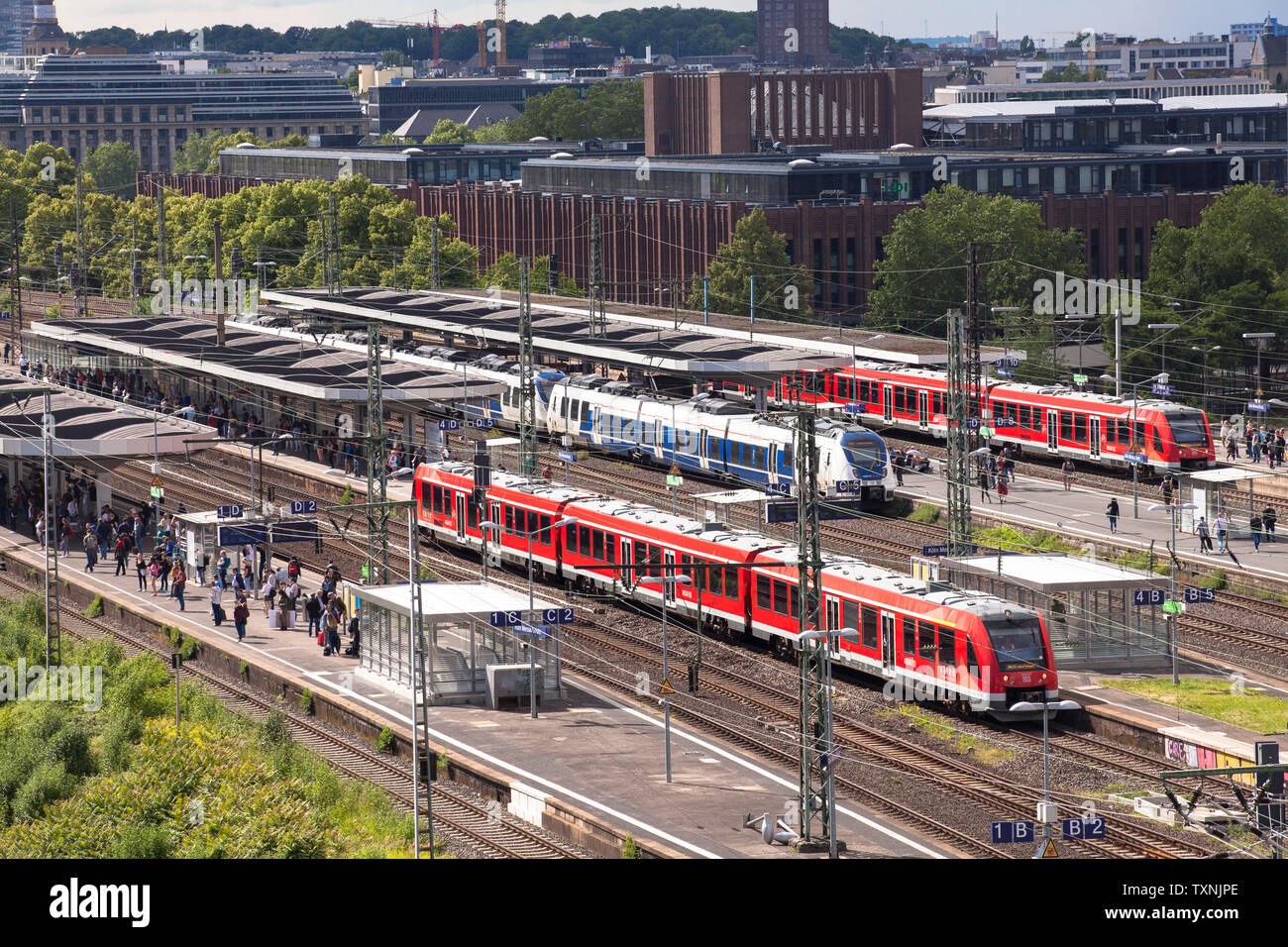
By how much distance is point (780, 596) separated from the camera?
129 ft

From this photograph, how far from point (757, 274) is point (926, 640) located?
63758mm

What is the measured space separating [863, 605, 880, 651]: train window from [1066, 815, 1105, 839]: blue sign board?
12428 mm

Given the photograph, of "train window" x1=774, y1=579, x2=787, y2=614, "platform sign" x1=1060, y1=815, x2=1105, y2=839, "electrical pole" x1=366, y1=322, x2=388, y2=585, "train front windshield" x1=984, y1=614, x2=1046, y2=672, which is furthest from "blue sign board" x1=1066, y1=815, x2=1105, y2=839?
"electrical pole" x1=366, y1=322, x2=388, y2=585

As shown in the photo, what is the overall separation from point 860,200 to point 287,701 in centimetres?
7447

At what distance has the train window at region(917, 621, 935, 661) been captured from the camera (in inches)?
1389

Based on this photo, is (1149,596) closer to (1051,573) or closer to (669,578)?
(1051,573)

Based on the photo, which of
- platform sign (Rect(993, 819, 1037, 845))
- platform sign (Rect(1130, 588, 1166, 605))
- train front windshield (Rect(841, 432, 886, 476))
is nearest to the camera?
platform sign (Rect(993, 819, 1037, 845))

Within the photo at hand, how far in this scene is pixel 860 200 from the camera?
106562 millimetres

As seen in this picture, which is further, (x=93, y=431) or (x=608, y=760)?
(x=93, y=431)

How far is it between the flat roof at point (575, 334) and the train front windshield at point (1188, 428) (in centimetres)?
1567

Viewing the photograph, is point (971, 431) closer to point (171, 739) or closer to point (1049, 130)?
point (171, 739)

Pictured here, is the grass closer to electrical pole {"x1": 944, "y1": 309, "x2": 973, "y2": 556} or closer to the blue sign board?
electrical pole {"x1": 944, "y1": 309, "x2": 973, "y2": 556}

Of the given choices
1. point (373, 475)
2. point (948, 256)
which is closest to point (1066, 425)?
point (373, 475)

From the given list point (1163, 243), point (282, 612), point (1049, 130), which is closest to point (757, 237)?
point (1163, 243)
